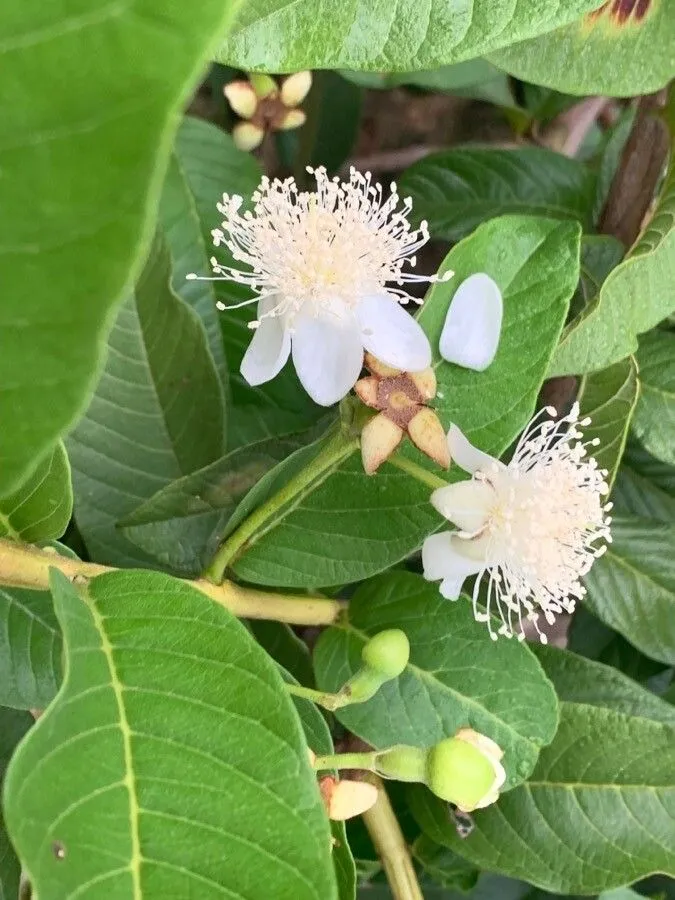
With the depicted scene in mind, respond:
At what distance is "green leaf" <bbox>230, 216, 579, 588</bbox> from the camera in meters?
0.60

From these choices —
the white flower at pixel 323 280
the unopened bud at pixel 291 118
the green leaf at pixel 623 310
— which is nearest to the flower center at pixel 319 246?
the white flower at pixel 323 280

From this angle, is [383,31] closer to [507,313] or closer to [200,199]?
[507,313]

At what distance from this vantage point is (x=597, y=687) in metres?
0.75

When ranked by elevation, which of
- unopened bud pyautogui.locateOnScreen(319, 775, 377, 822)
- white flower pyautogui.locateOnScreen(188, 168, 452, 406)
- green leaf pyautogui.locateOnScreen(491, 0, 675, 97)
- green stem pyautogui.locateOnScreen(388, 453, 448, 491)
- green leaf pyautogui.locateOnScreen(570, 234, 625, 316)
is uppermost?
green leaf pyautogui.locateOnScreen(491, 0, 675, 97)

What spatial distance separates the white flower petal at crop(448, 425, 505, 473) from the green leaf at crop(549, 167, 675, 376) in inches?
3.7

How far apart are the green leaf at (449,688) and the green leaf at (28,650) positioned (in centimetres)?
20

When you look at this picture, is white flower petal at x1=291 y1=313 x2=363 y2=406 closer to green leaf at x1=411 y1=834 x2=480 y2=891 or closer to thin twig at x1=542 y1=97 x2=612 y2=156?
green leaf at x1=411 y1=834 x2=480 y2=891

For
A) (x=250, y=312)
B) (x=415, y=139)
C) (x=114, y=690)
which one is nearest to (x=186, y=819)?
(x=114, y=690)

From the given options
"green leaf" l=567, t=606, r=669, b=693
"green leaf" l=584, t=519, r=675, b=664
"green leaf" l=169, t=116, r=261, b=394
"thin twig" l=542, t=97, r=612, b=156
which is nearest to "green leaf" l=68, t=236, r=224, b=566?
"green leaf" l=169, t=116, r=261, b=394

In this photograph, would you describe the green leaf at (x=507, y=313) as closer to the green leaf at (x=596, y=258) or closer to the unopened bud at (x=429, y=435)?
the unopened bud at (x=429, y=435)

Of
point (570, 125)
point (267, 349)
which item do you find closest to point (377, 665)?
point (267, 349)

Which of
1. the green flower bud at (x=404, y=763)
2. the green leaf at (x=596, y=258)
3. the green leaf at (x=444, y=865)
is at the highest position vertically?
the green leaf at (x=596, y=258)

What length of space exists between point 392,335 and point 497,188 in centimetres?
49

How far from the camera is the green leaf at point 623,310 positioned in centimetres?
60
